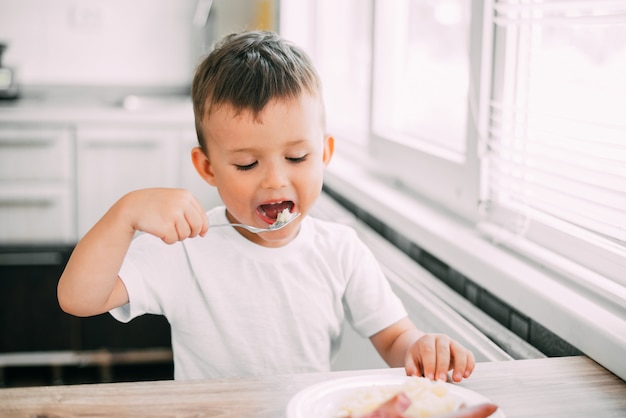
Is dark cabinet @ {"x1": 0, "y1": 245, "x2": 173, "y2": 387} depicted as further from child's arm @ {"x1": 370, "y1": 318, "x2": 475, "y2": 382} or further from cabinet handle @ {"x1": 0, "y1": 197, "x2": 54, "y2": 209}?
child's arm @ {"x1": 370, "y1": 318, "x2": 475, "y2": 382}

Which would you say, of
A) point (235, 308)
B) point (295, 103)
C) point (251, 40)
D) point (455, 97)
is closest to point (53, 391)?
point (235, 308)

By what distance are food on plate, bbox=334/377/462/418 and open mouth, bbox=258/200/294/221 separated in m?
0.37

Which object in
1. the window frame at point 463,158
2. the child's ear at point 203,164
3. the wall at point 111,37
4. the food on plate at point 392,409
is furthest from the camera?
the wall at point 111,37

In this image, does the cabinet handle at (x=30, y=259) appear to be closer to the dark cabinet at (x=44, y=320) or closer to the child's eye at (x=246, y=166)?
the dark cabinet at (x=44, y=320)

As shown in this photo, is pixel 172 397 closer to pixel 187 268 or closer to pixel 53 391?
pixel 53 391

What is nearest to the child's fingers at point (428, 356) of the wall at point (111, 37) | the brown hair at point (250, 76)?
the brown hair at point (250, 76)

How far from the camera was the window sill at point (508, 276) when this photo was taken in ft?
3.13

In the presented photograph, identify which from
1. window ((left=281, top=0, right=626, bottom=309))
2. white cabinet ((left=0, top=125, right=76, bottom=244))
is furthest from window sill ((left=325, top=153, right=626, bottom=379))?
white cabinet ((left=0, top=125, right=76, bottom=244))

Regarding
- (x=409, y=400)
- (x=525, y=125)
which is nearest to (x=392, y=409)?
(x=409, y=400)

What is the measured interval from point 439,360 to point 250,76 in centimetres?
48

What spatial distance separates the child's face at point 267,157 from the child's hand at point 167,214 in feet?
0.44

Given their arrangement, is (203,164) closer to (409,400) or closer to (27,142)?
(409,400)

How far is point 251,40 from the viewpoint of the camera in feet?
3.91

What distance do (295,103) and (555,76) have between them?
1.52 feet
